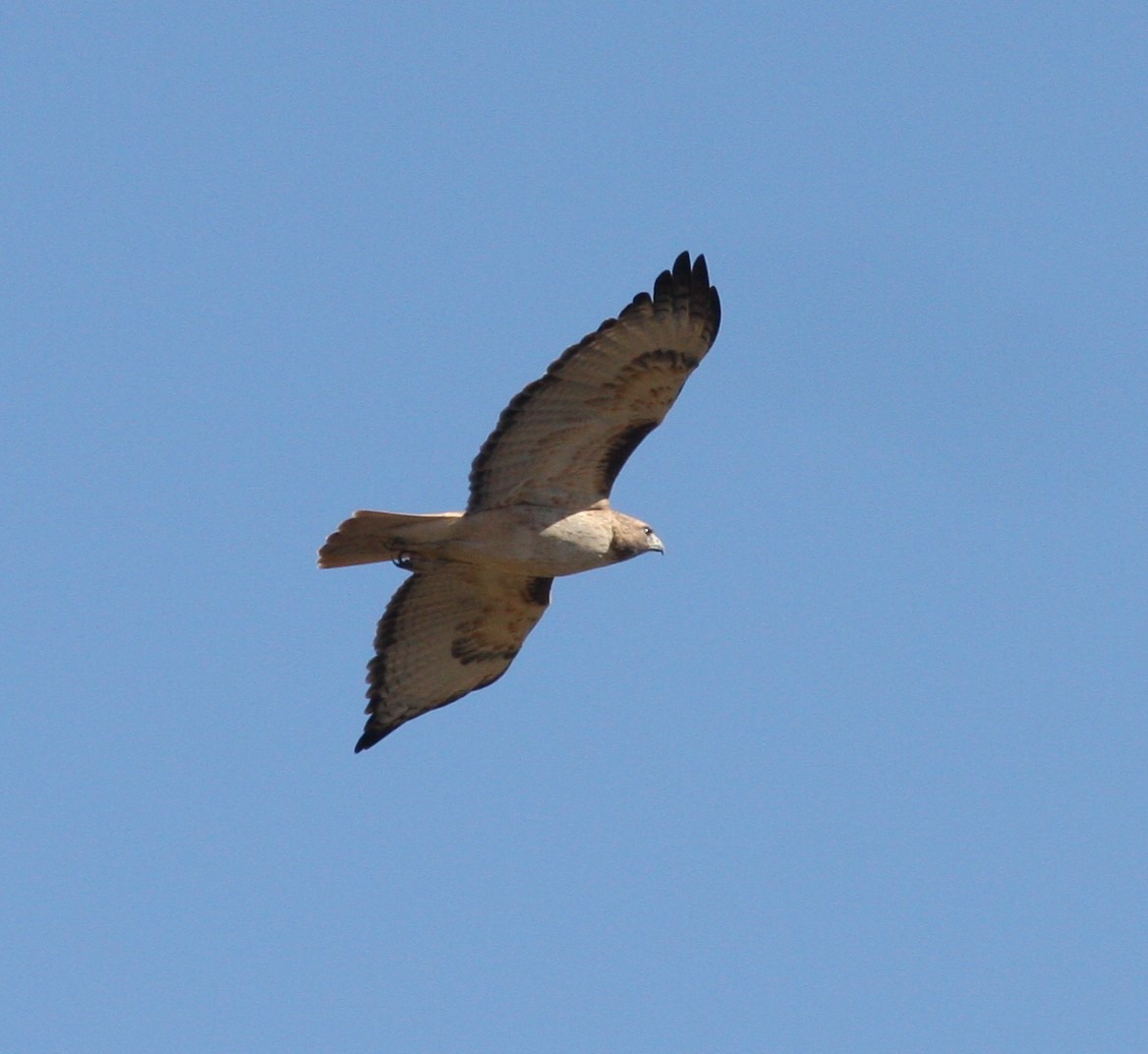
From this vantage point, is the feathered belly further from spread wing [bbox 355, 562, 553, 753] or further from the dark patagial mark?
the dark patagial mark

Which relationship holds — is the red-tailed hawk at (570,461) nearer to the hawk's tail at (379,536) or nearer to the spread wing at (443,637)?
the hawk's tail at (379,536)

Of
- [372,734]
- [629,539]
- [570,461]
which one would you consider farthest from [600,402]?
[372,734]

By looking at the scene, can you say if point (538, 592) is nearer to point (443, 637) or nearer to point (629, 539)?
point (443, 637)

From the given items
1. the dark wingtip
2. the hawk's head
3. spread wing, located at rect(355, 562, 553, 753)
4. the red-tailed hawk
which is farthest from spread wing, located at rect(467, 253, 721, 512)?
the dark wingtip

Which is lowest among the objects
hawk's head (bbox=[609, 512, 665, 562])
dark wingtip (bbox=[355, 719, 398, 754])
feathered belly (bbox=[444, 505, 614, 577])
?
dark wingtip (bbox=[355, 719, 398, 754])

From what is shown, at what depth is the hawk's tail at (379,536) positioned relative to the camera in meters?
13.3

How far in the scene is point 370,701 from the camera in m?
15.0

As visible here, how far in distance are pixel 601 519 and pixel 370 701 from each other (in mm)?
2390

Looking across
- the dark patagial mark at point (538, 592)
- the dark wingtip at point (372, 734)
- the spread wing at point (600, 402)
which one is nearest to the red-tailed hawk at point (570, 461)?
the spread wing at point (600, 402)

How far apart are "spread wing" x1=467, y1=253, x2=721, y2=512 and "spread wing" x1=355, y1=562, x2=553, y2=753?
35.7 inches

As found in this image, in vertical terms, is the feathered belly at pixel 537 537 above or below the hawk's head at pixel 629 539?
below

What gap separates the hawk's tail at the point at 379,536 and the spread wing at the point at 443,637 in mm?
697

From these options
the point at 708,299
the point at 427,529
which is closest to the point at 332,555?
the point at 427,529

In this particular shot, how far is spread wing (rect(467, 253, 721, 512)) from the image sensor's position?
515 inches
